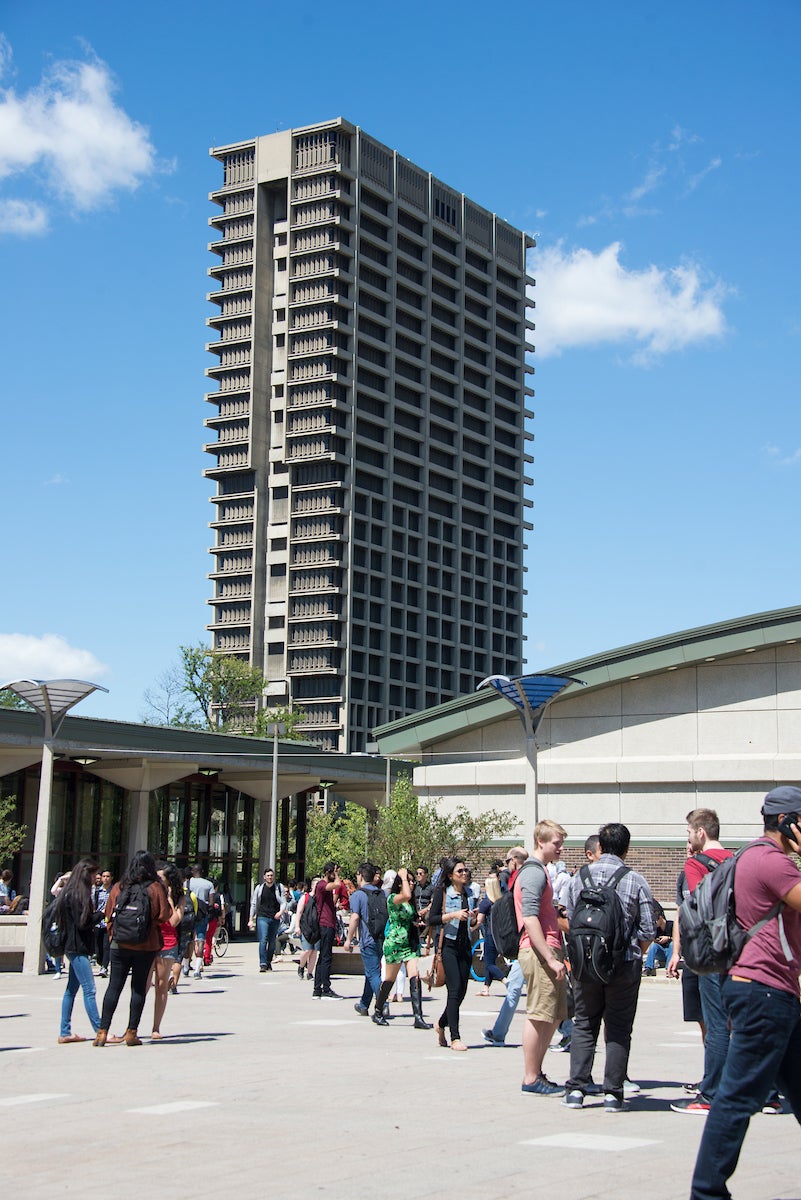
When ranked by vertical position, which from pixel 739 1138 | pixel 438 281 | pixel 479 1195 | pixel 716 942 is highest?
pixel 438 281

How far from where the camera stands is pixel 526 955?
1053 centimetres

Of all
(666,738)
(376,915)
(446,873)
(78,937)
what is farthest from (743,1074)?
(666,738)

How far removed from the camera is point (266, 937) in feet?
88.0

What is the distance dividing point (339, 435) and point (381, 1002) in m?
94.9

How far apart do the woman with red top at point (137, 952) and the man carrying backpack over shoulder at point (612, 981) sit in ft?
15.3

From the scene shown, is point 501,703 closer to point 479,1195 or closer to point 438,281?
point 479,1195

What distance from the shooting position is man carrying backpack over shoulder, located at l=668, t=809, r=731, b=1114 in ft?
30.0

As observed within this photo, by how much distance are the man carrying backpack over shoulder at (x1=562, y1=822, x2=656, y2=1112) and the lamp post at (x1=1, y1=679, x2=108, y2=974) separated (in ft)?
53.9

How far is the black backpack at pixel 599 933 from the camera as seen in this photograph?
9523mm

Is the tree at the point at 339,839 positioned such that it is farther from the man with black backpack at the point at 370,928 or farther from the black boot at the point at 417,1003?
the black boot at the point at 417,1003

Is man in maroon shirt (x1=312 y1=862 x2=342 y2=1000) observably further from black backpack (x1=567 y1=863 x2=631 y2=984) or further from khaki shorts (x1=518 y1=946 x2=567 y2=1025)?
black backpack (x1=567 y1=863 x2=631 y2=984)

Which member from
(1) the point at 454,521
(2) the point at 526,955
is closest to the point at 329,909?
(2) the point at 526,955

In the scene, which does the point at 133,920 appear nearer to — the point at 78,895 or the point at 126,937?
the point at 126,937

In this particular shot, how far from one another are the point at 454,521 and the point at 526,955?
112 meters
